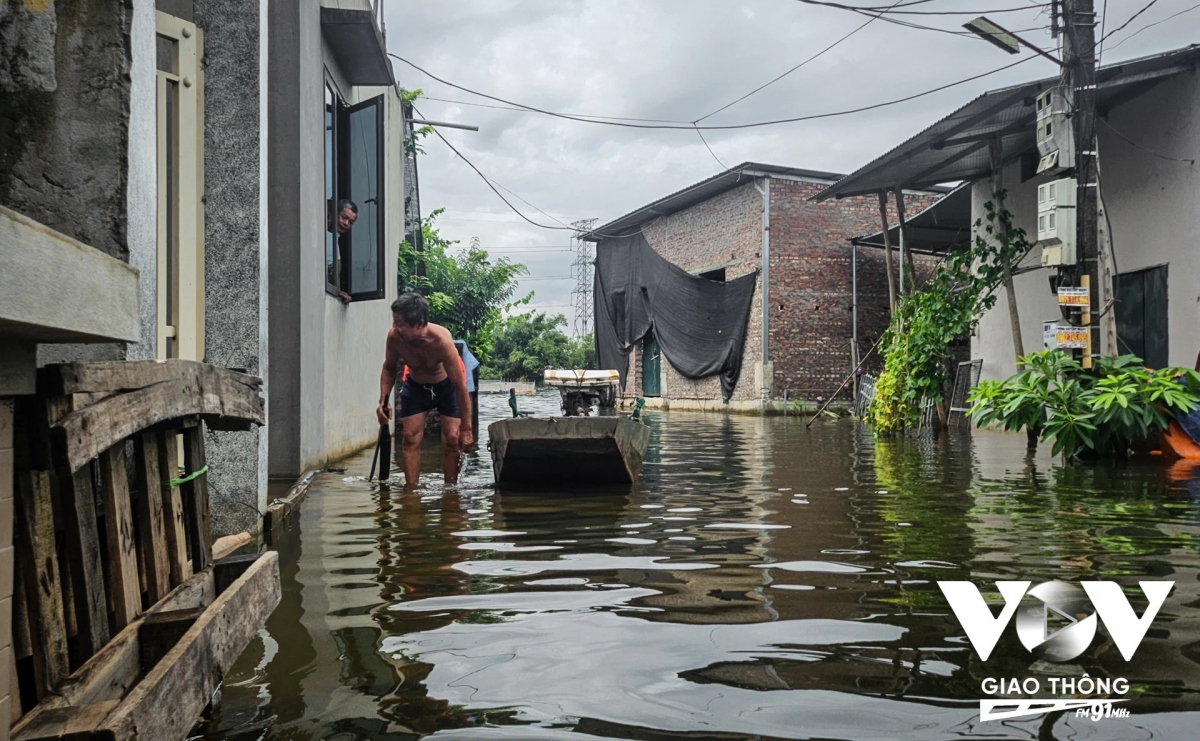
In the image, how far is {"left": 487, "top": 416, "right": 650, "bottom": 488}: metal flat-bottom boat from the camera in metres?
7.89

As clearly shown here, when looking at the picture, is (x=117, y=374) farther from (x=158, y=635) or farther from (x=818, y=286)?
(x=818, y=286)

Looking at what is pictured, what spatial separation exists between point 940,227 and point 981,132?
20.9ft

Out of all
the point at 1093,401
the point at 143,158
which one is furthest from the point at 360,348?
the point at 143,158

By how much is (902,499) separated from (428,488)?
12.0 feet

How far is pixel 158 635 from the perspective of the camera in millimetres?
2572

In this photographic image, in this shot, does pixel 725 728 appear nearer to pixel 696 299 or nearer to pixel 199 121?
pixel 199 121

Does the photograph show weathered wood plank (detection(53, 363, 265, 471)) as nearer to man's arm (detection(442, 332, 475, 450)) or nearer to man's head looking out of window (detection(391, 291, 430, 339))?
man's head looking out of window (detection(391, 291, 430, 339))

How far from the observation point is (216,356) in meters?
5.47

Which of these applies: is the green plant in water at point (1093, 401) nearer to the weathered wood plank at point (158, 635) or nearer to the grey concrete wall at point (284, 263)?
the grey concrete wall at point (284, 263)

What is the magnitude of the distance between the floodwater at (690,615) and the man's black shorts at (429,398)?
1.07 m

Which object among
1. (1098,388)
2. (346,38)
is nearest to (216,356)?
(346,38)

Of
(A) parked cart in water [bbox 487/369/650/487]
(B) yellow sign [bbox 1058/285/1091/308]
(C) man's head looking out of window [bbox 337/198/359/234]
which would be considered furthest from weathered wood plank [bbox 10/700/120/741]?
(B) yellow sign [bbox 1058/285/1091/308]

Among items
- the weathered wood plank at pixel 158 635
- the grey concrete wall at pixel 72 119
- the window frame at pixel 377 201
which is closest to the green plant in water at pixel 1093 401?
the window frame at pixel 377 201

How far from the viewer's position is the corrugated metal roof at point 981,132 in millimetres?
11234
